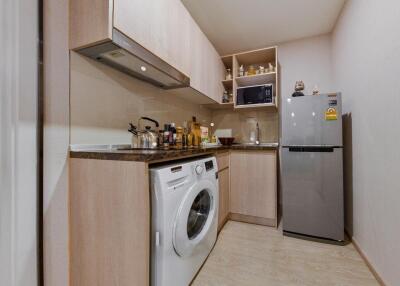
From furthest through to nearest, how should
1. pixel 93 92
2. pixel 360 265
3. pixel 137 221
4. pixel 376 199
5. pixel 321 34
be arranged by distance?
pixel 321 34, pixel 360 265, pixel 376 199, pixel 93 92, pixel 137 221

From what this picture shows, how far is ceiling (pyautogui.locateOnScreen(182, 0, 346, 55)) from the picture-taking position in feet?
6.18

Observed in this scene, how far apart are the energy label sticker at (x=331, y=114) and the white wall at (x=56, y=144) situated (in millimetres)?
2080

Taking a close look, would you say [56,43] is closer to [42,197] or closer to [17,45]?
[17,45]

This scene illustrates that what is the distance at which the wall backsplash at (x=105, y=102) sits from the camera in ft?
3.67

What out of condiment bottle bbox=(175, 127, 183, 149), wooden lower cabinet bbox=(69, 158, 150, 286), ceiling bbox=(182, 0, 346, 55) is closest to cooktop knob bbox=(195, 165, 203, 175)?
wooden lower cabinet bbox=(69, 158, 150, 286)

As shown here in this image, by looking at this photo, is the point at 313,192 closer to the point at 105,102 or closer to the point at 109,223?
the point at 109,223

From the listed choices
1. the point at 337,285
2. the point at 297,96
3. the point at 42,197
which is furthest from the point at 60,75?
the point at 337,285

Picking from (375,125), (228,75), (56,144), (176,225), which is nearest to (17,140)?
(56,144)

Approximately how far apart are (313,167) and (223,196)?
941 mm

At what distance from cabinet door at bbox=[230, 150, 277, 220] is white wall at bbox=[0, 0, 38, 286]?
1.81m

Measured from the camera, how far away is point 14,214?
0.91 metres

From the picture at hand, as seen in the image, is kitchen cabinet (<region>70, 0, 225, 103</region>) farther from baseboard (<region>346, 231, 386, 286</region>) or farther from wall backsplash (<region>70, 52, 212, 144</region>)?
baseboard (<region>346, 231, 386, 286</region>)

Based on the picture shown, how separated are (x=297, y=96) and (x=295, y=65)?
949 millimetres

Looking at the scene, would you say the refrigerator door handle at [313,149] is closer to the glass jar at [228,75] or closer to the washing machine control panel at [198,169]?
the washing machine control panel at [198,169]
